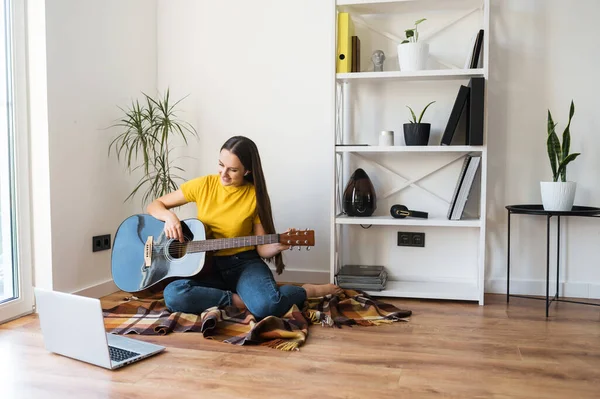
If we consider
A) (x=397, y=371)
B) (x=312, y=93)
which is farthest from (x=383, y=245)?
(x=397, y=371)

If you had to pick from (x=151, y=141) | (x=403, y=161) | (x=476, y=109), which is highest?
(x=476, y=109)

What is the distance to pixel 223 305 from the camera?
2.51 meters

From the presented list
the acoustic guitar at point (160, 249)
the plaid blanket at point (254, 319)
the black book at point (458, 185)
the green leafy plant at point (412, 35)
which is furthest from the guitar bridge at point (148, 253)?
the green leafy plant at point (412, 35)

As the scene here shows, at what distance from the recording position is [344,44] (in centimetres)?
289

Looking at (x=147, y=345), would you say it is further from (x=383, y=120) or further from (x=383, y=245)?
(x=383, y=120)

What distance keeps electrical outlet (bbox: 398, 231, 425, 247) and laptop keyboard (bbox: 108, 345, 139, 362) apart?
1.66 metres

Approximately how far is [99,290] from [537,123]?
2451mm

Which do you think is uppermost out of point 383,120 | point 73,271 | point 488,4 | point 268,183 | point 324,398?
point 488,4

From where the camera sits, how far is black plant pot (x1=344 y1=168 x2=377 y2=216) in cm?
296

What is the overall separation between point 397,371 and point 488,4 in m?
1.83

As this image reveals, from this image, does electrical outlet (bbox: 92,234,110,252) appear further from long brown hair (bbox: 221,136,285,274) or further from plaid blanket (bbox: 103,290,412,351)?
long brown hair (bbox: 221,136,285,274)

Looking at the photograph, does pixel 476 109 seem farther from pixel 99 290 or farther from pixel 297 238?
pixel 99 290

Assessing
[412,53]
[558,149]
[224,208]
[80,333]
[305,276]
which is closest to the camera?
[80,333]

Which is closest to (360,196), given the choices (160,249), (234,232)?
(234,232)
